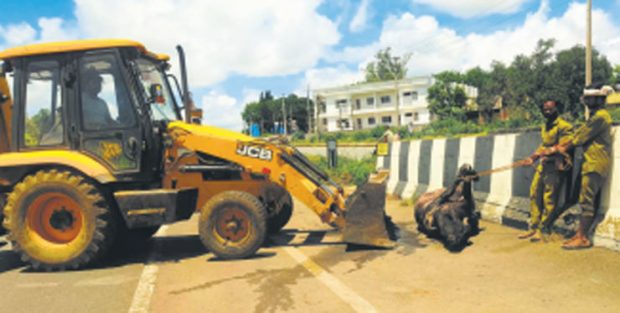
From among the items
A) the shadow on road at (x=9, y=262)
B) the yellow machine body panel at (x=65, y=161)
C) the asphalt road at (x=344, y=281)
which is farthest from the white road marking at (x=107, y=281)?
the shadow on road at (x=9, y=262)

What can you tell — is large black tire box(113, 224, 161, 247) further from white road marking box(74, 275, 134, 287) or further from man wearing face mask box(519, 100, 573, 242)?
man wearing face mask box(519, 100, 573, 242)

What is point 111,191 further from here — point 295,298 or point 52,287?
point 295,298

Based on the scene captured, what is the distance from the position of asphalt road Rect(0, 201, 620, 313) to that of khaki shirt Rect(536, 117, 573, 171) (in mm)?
909

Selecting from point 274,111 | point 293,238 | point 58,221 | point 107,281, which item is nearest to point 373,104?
point 274,111

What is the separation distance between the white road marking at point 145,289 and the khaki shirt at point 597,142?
4572mm

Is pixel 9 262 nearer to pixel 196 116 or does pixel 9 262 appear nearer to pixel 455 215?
pixel 196 116

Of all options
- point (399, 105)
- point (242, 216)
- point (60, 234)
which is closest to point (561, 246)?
point (242, 216)

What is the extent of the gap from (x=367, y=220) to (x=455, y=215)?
1067 millimetres

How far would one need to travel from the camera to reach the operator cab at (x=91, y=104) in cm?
627

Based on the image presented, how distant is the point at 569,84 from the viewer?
52.2 metres

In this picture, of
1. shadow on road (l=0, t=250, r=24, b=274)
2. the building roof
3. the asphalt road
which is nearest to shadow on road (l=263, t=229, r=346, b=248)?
the asphalt road

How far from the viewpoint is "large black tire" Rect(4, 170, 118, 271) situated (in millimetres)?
5973

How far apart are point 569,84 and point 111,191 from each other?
55.2 metres

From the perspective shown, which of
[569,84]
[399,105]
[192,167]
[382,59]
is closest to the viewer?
[192,167]
